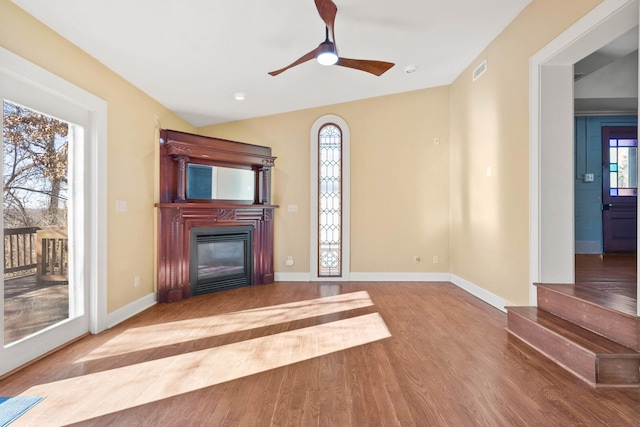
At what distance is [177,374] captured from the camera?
6.98 feet

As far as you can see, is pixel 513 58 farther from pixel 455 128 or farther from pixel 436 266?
pixel 436 266

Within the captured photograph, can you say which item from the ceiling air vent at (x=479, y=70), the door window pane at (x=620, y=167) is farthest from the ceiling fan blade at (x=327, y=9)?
the door window pane at (x=620, y=167)

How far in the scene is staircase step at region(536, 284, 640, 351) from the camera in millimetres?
2064

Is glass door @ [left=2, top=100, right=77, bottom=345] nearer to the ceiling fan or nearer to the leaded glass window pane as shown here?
the ceiling fan

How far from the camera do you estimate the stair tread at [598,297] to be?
218 centimetres

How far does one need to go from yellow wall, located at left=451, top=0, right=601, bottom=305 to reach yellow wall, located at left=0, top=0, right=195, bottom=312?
4.16 m

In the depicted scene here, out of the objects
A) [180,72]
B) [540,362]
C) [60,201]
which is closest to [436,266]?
[540,362]

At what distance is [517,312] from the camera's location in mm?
2766

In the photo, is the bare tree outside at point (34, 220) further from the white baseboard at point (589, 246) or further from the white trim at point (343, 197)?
the white baseboard at point (589, 246)

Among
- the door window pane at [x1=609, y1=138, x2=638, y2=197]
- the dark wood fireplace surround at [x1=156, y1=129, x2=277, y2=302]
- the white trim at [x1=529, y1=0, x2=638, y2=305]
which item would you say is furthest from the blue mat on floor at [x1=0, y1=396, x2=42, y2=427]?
the door window pane at [x1=609, y1=138, x2=638, y2=197]

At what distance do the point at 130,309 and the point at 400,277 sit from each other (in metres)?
3.78

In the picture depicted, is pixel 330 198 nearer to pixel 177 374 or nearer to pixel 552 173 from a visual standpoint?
pixel 552 173

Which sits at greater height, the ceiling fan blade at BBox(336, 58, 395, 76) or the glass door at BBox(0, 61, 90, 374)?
the ceiling fan blade at BBox(336, 58, 395, 76)

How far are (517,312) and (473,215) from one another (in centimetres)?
176
